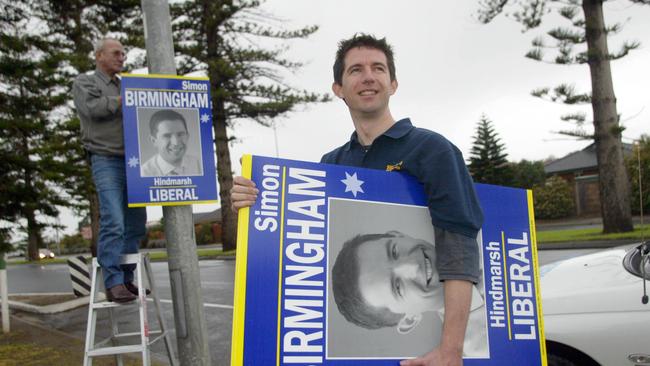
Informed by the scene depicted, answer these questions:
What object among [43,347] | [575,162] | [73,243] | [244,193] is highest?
[575,162]

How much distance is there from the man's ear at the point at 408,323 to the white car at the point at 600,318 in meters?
1.83

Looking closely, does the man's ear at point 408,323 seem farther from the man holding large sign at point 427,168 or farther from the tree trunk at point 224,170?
the tree trunk at point 224,170

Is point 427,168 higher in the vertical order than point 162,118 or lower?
lower

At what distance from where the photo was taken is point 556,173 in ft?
163

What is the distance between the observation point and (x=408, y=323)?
184cm

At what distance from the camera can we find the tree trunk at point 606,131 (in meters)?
16.0

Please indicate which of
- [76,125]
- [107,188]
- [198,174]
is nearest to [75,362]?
[107,188]

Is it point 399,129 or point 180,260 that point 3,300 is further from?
point 399,129

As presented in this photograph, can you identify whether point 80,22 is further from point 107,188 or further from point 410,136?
point 410,136

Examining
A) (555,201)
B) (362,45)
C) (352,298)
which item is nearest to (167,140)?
(362,45)

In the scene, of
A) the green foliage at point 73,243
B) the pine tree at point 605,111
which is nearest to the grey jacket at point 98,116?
the pine tree at point 605,111

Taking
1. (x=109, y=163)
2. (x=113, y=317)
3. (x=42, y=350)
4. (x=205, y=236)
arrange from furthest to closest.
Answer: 1. (x=205, y=236)
2. (x=42, y=350)
3. (x=113, y=317)
4. (x=109, y=163)

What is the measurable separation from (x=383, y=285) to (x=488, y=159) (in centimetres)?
4677

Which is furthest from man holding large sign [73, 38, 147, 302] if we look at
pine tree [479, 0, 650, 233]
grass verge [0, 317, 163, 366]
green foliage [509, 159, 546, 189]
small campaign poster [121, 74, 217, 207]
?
green foliage [509, 159, 546, 189]
